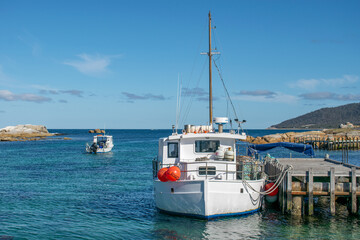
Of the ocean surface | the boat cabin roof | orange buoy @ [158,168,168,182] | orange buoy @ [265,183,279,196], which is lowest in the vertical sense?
the ocean surface

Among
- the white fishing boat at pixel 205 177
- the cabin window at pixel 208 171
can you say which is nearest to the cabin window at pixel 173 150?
the white fishing boat at pixel 205 177

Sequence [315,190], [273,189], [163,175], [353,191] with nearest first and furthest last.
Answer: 1. [163,175]
2. [353,191]
3. [315,190]
4. [273,189]

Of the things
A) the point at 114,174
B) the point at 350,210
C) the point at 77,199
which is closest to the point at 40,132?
the point at 114,174

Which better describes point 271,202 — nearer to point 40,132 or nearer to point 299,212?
point 299,212

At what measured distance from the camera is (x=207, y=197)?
16703 millimetres

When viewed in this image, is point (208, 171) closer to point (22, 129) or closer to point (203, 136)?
point (203, 136)

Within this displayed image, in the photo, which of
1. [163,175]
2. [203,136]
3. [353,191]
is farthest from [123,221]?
[353,191]

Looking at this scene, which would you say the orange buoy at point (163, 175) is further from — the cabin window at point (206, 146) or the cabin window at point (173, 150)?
the cabin window at point (206, 146)

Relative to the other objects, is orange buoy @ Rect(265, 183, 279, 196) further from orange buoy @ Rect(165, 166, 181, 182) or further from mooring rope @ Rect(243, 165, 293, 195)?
orange buoy @ Rect(165, 166, 181, 182)

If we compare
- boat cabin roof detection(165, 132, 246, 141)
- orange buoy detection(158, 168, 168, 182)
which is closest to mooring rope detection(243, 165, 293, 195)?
boat cabin roof detection(165, 132, 246, 141)

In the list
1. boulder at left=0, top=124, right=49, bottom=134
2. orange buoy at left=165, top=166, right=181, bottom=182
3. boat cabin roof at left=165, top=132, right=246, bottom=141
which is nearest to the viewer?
orange buoy at left=165, top=166, right=181, bottom=182

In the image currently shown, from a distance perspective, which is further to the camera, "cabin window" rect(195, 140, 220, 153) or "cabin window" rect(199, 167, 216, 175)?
"cabin window" rect(195, 140, 220, 153)

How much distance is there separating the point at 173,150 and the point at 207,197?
145 inches

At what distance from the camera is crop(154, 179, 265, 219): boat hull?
55.1 feet
